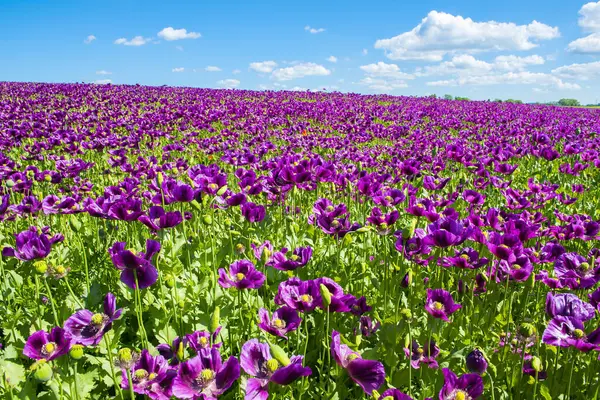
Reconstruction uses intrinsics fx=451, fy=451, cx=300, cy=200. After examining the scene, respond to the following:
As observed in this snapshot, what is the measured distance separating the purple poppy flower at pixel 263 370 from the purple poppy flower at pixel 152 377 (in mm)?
317

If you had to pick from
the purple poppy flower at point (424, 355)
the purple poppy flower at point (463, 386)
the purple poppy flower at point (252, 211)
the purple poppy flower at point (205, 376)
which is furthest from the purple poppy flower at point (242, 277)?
the purple poppy flower at point (252, 211)

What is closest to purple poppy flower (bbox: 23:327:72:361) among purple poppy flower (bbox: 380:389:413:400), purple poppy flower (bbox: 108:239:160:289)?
purple poppy flower (bbox: 108:239:160:289)

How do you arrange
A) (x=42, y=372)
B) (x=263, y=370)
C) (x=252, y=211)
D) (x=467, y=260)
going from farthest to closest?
1. (x=252, y=211)
2. (x=467, y=260)
3. (x=263, y=370)
4. (x=42, y=372)

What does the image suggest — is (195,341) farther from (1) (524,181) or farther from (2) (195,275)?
(1) (524,181)

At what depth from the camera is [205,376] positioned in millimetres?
1595

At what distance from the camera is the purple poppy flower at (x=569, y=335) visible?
1.84m

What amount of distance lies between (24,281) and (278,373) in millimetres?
2826

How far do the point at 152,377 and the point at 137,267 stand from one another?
1.86 feet

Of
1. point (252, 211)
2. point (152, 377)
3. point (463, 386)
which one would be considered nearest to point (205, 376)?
point (152, 377)

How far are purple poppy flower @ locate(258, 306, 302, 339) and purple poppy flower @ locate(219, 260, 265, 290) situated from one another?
23cm

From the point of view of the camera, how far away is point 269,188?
4.38 meters

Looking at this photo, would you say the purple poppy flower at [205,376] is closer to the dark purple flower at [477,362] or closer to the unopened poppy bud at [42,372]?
the unopened poppy bud at [42,372]

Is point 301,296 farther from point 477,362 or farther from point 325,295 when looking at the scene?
point 477,362

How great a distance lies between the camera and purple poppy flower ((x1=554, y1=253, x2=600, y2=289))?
2562 millimetres
